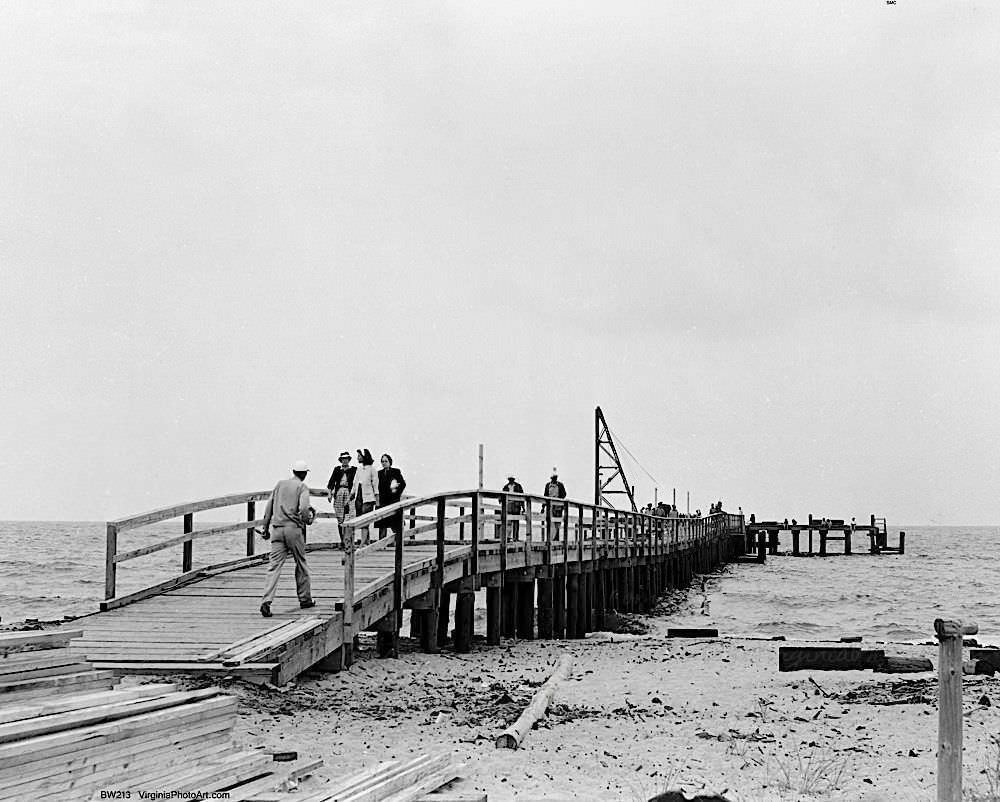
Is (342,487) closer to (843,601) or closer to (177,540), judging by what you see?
(177,540)

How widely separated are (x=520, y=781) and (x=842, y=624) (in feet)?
66.5

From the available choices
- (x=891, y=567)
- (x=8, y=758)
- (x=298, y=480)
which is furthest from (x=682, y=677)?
(x=891, y=567)

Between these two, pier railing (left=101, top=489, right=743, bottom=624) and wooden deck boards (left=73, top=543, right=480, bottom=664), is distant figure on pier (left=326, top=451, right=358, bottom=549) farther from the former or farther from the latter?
wooden deck boards (left=73, top=543, right=480, bottom=664)

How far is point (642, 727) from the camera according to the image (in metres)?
9.78

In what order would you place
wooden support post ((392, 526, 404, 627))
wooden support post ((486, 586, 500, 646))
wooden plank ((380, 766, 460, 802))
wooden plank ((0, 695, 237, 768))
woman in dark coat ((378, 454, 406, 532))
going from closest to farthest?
wooden plank ((0, 695, 237, 768)) → wooden plank ((380, 766, 460, 802)) → wooden support post ((392, 526, 404, 627)) → wooden support post ((486, 586, 500, 646)) → woman in dark coat ((378, 454, 406, 532))

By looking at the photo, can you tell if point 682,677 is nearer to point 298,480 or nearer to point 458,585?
point 458,585

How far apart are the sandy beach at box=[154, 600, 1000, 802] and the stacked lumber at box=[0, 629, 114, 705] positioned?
4.20ft

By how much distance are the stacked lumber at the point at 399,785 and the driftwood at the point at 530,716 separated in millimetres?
1169

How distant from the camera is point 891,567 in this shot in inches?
2559

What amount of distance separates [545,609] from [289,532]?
933cm

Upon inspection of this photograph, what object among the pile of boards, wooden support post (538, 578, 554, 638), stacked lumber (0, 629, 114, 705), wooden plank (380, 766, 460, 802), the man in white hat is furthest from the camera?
wooden support post (538, 578, 554, 638)

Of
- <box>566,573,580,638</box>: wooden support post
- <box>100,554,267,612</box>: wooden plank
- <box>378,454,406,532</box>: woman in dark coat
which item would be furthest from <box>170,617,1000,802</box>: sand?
<box>566,573,580,638</box>: wooden support post

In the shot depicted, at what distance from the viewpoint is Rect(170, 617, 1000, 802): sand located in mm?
7645

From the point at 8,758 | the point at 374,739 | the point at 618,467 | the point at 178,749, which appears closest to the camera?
the point at 8,758
